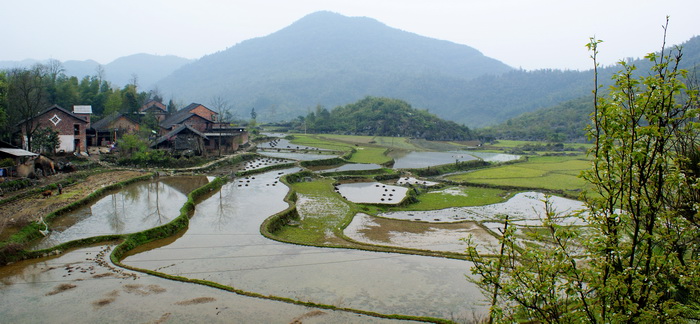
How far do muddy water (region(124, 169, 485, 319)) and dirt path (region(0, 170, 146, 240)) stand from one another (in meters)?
6.14

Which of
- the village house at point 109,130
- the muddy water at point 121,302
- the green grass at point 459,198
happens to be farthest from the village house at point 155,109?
the muddy water at point 121,302

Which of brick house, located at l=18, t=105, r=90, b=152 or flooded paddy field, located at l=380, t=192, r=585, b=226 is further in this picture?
brick house, located at l=18, t=105, r=90, b=152

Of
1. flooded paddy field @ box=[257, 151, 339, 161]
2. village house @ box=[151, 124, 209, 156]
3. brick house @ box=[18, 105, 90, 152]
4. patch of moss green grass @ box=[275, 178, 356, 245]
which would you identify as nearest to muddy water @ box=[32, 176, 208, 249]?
patch of moss green grass @ box=[275, 178, 356, 245]

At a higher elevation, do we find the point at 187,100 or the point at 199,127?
the point at 187,100

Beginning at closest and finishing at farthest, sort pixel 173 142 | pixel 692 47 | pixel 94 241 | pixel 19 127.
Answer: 1. pixel 94 241
2. pixel 19 127
3. pixel 173 142
4. pixel 692 47

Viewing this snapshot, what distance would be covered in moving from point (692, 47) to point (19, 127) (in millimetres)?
158094

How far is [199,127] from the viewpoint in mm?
48688

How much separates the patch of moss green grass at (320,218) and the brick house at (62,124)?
20745mm

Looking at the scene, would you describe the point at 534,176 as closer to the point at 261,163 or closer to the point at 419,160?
the point at 419,160

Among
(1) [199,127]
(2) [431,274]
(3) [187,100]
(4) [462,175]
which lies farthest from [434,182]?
(3) [187,100]

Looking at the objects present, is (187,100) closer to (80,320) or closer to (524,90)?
(524,90)

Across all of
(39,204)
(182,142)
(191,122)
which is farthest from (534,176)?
(39,204)

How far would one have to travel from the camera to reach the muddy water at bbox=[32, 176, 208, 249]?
1748cm

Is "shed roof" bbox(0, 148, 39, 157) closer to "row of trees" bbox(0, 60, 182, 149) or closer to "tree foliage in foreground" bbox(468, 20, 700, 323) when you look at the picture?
"row of trees" bbox(0, 60, 182, 149)
